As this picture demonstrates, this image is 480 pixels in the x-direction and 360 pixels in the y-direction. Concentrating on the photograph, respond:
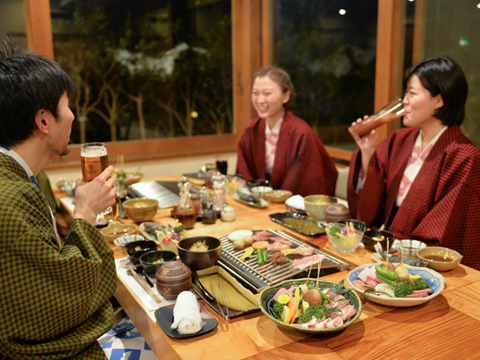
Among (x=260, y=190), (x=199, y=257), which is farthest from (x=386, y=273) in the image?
(x=260, y=190)

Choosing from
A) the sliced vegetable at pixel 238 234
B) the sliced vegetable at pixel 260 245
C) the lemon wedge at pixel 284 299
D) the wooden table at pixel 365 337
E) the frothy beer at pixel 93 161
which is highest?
the frothy beer at pixel 93 161

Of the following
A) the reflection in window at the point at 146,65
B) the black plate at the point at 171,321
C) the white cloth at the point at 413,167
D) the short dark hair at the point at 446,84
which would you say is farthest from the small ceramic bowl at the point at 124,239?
the reflection in window at the point at 146,65

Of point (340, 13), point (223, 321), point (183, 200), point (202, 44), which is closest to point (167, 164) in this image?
point (202, 44)

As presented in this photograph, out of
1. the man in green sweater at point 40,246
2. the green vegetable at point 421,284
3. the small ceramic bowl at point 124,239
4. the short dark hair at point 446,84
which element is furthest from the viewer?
the short dark hair at point 446,84

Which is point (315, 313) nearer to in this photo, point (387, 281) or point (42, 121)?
point (387, 281)

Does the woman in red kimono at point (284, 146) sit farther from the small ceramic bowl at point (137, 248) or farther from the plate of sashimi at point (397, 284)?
the plate of sashimi at point (397, 284)

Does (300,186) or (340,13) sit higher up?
(340,13)

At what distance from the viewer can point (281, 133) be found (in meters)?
3.12

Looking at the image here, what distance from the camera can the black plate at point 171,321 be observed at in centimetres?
115

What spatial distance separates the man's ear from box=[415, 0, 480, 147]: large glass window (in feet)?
8.69

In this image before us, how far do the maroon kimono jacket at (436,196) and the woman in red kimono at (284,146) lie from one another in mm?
709

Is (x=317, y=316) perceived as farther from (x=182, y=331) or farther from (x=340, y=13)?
(x=340, y=13)

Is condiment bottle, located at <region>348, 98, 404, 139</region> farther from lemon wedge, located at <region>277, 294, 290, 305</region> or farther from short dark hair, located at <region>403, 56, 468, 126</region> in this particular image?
lemon wedge, located at <region>277, 294, 290, 305</region>

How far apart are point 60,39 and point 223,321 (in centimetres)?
351
